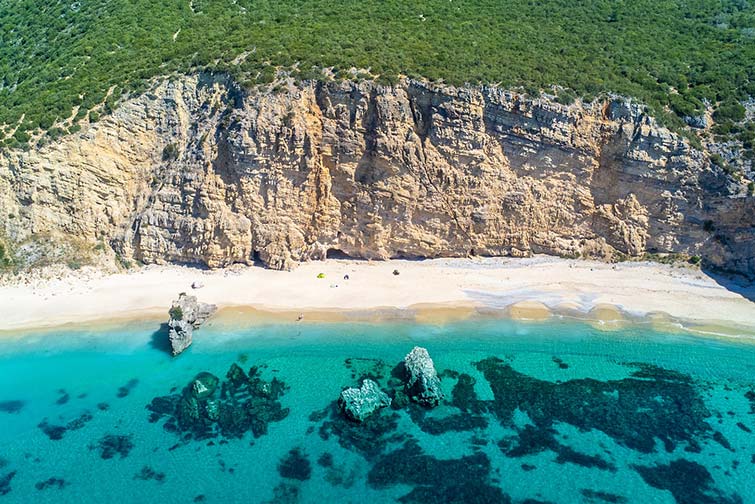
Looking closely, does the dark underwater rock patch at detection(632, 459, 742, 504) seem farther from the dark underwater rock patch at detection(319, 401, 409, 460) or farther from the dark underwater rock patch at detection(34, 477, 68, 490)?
the dark underwater rock patch at detection(34, 477, 68, 490)

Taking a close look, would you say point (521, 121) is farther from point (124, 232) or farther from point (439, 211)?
point (124, 232)

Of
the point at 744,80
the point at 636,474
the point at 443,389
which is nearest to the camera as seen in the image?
the point at 636,474

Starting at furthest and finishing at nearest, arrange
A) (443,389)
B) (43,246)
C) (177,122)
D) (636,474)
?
1. (177,122)
2. (43,246)
3. (443,389)
4. (636,474)

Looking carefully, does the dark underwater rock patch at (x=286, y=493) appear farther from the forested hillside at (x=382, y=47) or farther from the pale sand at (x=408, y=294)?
the forested hillside at (x=382, y=47)

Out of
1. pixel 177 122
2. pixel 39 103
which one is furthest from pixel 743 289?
pixel 39 103

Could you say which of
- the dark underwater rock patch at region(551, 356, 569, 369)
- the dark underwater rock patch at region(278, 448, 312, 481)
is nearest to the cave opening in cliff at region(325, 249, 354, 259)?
the dark underwater rock patch at region(551, 356, 569, 369)

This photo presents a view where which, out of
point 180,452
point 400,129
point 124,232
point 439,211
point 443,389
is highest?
point 400,129
